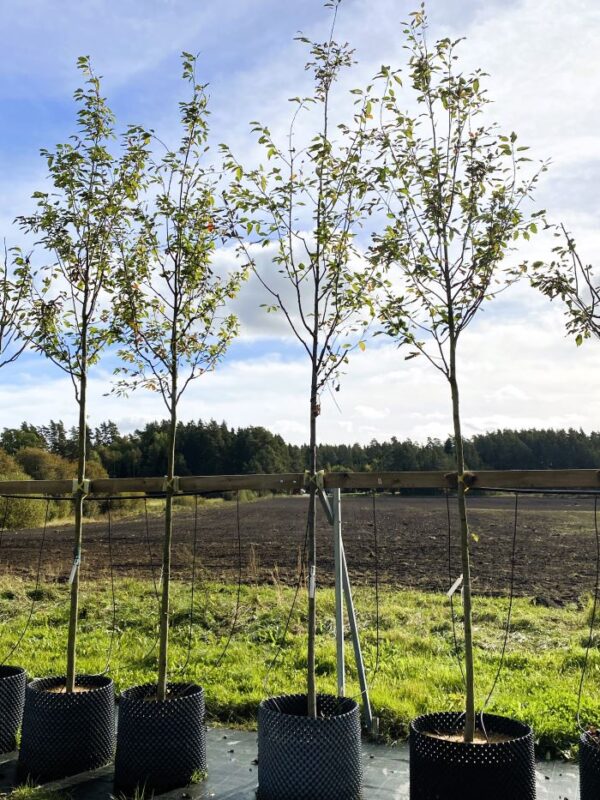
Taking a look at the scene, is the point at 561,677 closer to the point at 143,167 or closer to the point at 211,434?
the point at 143,167

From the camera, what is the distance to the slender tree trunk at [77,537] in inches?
161

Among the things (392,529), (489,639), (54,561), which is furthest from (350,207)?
(392,529)

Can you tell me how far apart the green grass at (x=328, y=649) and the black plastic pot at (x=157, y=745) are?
0.97 m

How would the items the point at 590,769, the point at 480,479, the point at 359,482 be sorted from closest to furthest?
the point at 590,769 → the point at 480,479 → the point at 359,482

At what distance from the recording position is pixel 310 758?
10.8 ft

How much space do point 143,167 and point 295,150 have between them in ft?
3.53

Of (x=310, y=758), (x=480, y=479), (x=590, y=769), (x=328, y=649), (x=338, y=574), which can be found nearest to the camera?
(x=590, y=769)

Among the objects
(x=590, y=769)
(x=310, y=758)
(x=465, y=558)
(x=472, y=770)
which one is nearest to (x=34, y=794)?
(x=310, y=758)

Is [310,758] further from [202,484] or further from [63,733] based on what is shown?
[202,484]

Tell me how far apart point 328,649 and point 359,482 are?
2898mm

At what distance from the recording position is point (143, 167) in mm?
4328

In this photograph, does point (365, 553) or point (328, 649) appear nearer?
point (328, 649)

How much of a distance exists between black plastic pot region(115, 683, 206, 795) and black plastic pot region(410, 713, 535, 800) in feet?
4.07

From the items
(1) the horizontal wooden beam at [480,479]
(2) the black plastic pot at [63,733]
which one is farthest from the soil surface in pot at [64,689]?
(1) the horizontal wooden beam at [480,479]
